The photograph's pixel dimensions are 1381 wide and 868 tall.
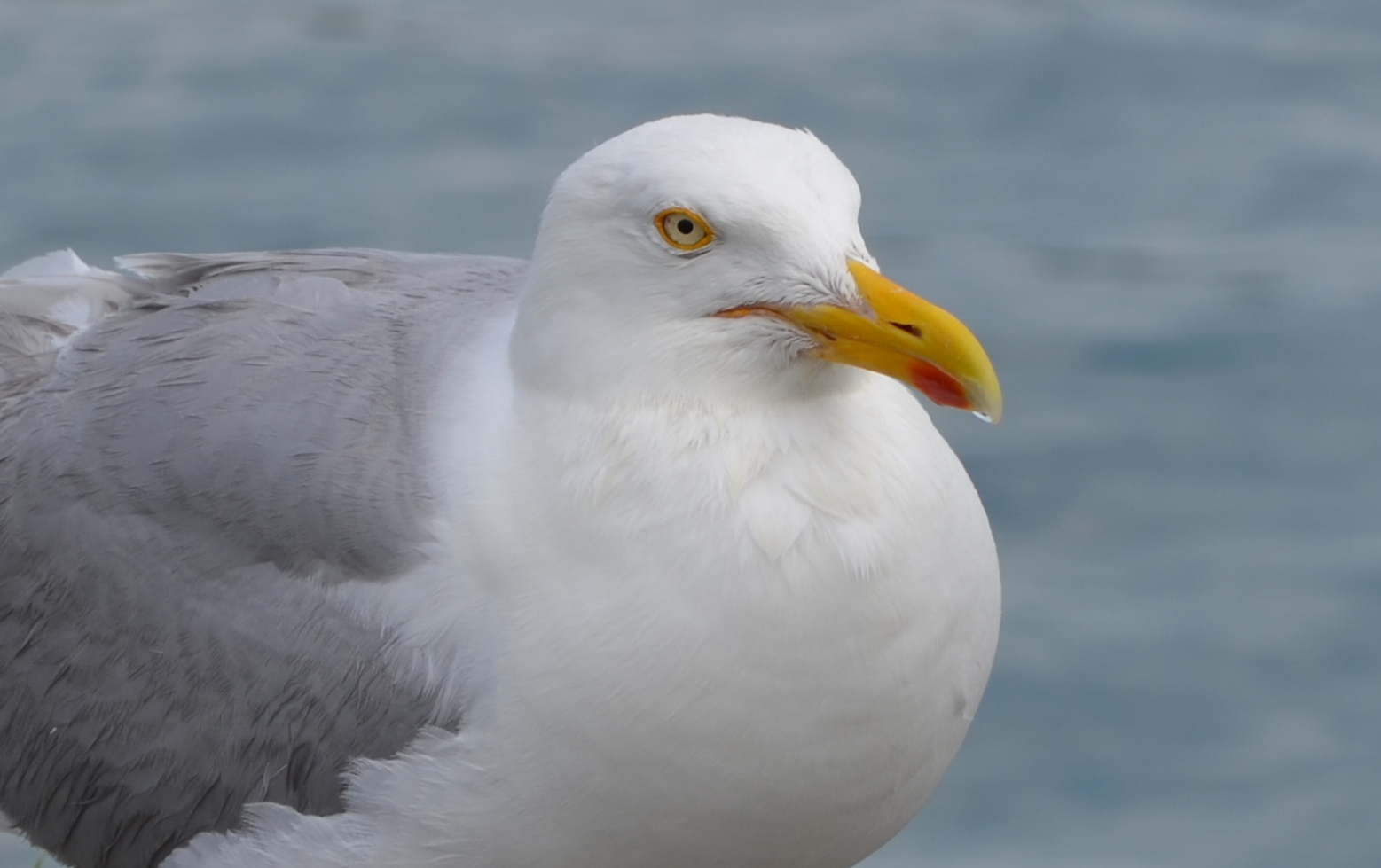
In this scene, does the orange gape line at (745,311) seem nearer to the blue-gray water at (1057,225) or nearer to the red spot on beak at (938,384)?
the red spot on beak at (938,384)

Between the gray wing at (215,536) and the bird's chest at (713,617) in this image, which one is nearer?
the bird's chest at (713,617)

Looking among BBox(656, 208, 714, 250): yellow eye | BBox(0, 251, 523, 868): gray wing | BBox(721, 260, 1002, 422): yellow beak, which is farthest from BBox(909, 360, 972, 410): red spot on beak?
BBox(0, 251, 523, 868): gray wing

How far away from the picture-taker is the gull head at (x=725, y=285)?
130 inches

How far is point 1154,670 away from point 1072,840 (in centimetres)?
56

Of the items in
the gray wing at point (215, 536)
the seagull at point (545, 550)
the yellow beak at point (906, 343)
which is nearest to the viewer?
the yellow beak at point (906, 343)

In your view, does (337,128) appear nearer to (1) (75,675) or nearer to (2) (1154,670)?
(2) (1154,670)

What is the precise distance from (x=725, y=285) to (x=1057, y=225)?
428 centimetres

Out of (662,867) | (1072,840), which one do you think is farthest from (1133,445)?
(662,867)

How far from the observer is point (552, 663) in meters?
3.49

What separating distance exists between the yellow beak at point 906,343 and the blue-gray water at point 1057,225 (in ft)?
9.21

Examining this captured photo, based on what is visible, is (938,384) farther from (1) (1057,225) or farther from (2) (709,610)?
(1) (1057,225)

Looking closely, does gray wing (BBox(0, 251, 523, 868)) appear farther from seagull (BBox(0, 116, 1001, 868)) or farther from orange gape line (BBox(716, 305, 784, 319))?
orange gape line (BBox(716, 305, 784, 319))

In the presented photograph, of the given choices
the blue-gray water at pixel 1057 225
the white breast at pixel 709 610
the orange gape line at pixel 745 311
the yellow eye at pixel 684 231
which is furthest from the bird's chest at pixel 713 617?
the blue-gray water at pixel 1057 225

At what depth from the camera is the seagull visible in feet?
11.1
